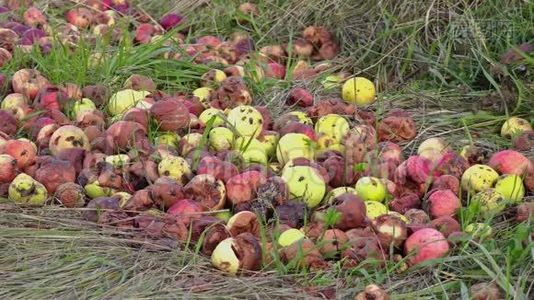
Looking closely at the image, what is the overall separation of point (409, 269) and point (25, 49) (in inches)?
85.9

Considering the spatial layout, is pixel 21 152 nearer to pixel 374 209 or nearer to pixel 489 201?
pixel 374 209

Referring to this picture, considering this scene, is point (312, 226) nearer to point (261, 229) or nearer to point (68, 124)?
point (261, 229)

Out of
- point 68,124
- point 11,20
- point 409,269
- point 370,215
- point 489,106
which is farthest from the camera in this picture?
point 11,20

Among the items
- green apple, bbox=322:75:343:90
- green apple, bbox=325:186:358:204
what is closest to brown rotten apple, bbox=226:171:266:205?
green apple, bbox=325:186:358:204

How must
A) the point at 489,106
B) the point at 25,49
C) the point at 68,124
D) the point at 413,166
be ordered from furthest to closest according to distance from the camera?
1. the point at 25,49
2. the point at 489,106
3. the point at 68,124
4. the point at 413,166

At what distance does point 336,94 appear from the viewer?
13.8ft

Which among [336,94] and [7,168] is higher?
[7,168]

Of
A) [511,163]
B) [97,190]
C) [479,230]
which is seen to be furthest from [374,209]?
[97,190]

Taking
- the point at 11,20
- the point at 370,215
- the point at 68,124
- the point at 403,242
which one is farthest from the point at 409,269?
the point at 11,20

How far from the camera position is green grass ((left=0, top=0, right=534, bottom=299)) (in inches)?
107

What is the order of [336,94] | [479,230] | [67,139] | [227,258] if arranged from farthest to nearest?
[336,94] → [67,139] → [479,230] → [227,258]

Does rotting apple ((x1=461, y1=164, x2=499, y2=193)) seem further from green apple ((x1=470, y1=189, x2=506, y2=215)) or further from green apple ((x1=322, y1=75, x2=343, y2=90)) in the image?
green apple ((x1=322, y1=75, x2=343, y2=90))

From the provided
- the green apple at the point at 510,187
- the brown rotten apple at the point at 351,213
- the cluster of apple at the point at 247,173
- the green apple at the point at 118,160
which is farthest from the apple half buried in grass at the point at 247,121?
the green apple at the point at 510,187

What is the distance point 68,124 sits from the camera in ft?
11.9
